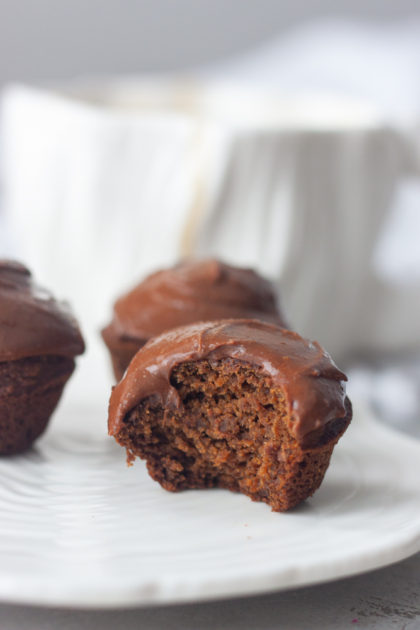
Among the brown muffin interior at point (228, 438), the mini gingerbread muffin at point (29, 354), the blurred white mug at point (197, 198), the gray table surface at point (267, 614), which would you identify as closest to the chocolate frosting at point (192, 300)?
the mini gingerbread muffin at point (29, 354)

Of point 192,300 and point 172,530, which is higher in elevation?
point 192,300

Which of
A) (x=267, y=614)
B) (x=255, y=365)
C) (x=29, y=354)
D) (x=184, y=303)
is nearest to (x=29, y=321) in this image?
(x=29, y=354)

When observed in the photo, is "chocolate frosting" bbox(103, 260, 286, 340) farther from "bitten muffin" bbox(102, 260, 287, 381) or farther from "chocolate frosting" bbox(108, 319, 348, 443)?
"chocolate frosting" bbox(108, 319, 348, 443)

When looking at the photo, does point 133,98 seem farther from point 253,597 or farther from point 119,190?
point 253,597

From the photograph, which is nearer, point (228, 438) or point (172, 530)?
point (172, 530)

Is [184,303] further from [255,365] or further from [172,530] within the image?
[172,530]

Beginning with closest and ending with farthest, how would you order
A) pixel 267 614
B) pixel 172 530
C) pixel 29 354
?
1. pixel 267 614
2. pixel 172 530
3. pixel 29 354

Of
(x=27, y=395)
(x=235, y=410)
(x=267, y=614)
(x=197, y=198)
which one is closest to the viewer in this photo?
(x=267, y=614)
